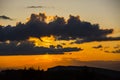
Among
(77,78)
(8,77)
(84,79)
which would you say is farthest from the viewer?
(8,77)

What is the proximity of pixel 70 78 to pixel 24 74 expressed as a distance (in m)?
22.2

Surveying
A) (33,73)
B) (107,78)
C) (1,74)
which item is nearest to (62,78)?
(33,73)

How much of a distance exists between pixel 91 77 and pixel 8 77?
39.2 meters

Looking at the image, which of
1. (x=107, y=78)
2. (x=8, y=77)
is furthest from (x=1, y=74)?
(x=107, y=78)

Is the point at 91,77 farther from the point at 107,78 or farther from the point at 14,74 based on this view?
the point at 107,78

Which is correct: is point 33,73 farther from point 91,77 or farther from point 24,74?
point 91,77

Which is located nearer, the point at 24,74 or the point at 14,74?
the point at 24,74

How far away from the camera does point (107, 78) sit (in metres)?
191

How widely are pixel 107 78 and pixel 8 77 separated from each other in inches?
2296

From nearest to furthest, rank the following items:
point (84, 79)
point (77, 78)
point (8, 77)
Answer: point (84, 79) < point (77, 78) < point (8, 77)

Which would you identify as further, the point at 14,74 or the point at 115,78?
the point at 115,78

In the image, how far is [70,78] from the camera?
503 ft

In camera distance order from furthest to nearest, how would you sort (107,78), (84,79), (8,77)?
(107,78), (8,77), (84,79)

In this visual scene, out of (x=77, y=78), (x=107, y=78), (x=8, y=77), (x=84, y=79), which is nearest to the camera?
(x=84, y=79)
